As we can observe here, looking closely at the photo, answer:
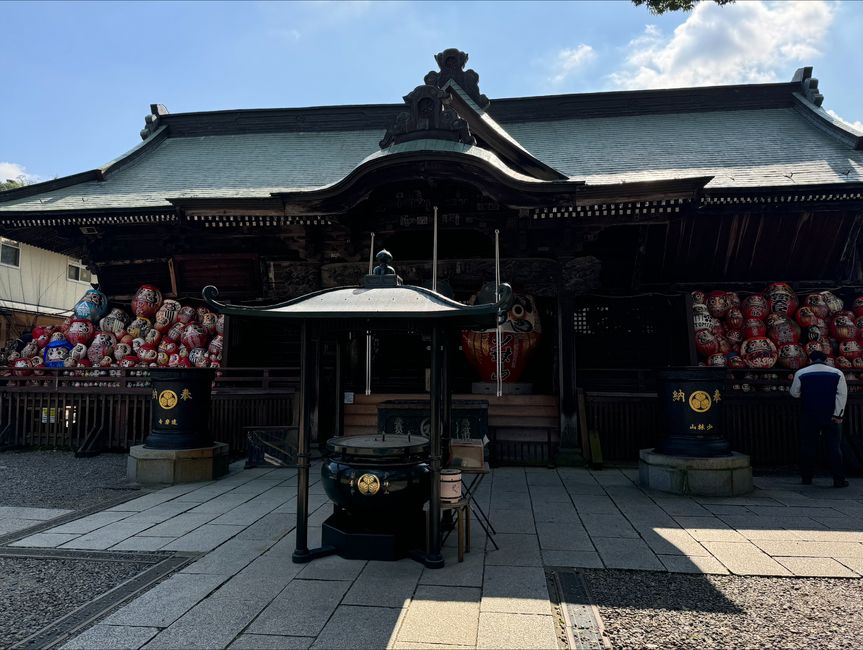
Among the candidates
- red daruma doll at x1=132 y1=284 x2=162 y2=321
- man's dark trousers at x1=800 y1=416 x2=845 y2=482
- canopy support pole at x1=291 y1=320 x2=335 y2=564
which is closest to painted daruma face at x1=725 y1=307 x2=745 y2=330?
man's dark trousers at x1=800 y1=416 x2=845 y2=482

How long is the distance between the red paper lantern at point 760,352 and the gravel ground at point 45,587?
35.2 ft

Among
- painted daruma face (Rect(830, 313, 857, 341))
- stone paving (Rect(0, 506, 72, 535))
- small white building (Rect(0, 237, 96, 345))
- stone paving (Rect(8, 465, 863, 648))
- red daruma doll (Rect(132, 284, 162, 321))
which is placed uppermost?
small white building (Rect(0, 237, 96, 345))

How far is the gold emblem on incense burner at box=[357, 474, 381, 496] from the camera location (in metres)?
4.19

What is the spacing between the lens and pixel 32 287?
21.6 meters

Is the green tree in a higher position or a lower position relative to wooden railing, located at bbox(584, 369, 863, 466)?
higher

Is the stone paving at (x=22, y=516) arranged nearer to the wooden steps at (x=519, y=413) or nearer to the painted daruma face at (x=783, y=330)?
the wooden steps at (x=519, y=413)

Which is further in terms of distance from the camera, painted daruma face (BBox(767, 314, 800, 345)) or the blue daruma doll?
the blue daruma doll

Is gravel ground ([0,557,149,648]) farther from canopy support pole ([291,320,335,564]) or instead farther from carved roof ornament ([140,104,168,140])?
carved roof ornament ([140,104,168,140])

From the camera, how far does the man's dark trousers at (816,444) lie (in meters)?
7.18

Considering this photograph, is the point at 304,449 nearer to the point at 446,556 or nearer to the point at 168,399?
the point at 446,556

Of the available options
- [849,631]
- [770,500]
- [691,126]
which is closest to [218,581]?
[849,631]

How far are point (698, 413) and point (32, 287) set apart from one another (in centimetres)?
2620

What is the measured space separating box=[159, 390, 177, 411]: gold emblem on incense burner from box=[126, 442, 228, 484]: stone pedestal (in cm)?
67

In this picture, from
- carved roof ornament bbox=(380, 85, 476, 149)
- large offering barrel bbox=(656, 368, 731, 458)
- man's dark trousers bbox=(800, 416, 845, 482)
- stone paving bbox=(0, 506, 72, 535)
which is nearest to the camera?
stone paving bbox=(0, 506, 72, 535)
